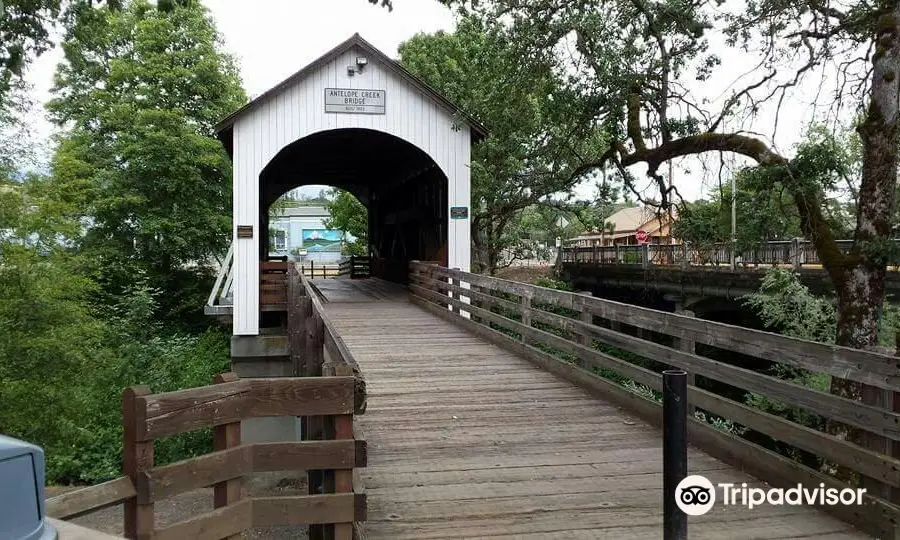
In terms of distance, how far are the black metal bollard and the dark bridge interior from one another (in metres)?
11.5

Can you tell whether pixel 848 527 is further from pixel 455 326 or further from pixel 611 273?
pixel 611 273

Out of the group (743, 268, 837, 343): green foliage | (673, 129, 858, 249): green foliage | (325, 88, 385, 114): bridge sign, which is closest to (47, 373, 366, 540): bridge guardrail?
(673, 129, 858, 249): green foliage

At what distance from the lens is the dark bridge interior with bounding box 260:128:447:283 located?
51.4ft

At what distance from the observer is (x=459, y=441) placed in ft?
17.9

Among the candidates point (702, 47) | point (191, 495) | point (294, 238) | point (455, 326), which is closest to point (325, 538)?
point (191, 495)

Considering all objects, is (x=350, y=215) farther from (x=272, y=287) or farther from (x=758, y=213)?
(x=758, y=213)

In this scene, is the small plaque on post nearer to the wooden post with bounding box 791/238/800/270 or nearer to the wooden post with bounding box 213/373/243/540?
the wooden post with bounding box 213/373/243/540

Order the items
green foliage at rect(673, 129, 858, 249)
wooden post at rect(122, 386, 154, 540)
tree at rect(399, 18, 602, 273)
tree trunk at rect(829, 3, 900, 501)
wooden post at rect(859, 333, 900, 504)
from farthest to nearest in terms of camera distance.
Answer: tree at rect(399, 18, 602, 273) → green foliage at rect(673, 129, 858, 249) → tree trunk at rect(829, 3, 900, 501) → wooden post at rect(859, 333, 900, 504) → wooden post at rect(122, 386, 154, 540)

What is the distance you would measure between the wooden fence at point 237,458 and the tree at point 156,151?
1932 centimetres

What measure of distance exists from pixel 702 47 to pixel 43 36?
9089mm

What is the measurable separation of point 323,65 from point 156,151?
1095cm

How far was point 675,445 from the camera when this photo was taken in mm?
2818

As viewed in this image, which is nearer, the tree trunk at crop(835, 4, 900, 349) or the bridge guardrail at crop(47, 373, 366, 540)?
the bridge guardrail at crop(47, 373, 366, 540)

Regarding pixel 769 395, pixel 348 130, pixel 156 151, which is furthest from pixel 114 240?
pixel 769 395
